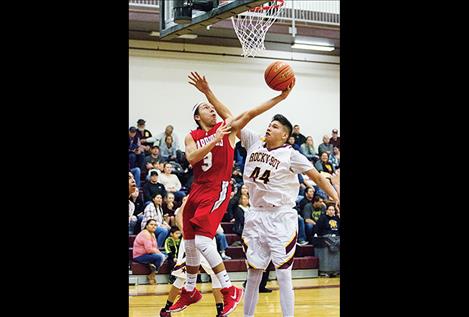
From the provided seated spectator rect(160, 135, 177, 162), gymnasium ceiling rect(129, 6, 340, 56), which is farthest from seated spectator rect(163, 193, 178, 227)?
gymnasium ceiling rect(129, 6, 340, 56)

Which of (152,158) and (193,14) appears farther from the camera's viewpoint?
(152,158)

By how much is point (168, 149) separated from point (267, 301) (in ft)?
16.7

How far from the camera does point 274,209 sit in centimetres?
729

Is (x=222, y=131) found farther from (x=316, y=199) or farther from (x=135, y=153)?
(x=316, y=199)

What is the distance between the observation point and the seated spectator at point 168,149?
1464 cm

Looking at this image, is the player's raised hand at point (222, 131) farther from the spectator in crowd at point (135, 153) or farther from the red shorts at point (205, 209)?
the spectator in crowd at point (135, 153)

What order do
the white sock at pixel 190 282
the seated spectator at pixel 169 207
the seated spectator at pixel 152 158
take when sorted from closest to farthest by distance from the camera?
the white sock at pixel 190 282, the seated spectator at pixel 169 207, the seated spectator at pixel 152 158

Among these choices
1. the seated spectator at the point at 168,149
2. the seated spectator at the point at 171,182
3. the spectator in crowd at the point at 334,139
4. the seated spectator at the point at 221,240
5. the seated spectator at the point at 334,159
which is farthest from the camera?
the spectator in crowd at the point at 334,139

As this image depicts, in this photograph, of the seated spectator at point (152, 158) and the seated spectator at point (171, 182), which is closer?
the seated spectator at point (171, 182)

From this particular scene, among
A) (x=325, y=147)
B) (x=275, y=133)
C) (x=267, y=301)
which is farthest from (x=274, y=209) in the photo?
(x=325, y=147)

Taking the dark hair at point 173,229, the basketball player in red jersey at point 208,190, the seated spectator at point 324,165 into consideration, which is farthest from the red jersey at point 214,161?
the seated spectator at point 324,165

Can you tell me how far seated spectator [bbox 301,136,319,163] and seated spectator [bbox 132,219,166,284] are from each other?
15.2ft

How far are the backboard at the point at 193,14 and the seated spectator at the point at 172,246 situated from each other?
537cm
